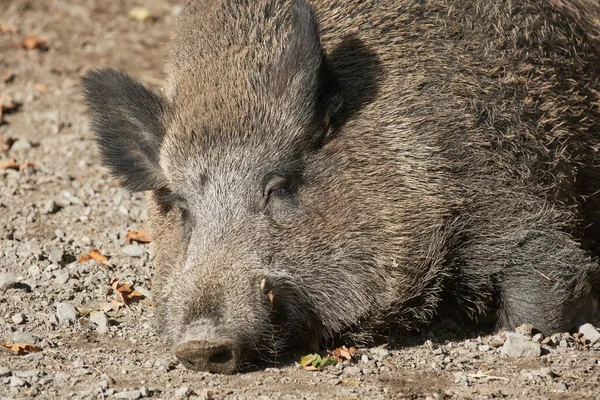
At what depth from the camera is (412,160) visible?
19.0 feet

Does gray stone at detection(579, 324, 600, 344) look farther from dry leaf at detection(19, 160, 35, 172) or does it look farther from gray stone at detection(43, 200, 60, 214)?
dry leaf at detection(19, 160, 35, 172)

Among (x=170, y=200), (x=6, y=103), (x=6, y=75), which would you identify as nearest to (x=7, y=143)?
(x=6, y=103)

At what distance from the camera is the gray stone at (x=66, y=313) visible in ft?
19.7

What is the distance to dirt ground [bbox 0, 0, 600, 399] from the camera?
5148 mm

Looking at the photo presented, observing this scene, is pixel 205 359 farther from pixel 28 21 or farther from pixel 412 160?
pixel 28 21

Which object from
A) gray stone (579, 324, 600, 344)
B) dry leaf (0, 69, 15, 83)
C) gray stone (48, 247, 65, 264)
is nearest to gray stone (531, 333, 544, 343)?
gray stone (579, 324, 600, 344)

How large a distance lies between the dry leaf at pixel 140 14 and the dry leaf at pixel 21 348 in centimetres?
666

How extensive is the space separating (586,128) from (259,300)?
2569 millimetres

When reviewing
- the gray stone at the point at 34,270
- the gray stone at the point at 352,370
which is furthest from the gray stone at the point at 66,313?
the gray stone at the point at 352,370

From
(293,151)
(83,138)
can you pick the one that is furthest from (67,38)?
(293,151)

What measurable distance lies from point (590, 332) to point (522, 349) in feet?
2.05

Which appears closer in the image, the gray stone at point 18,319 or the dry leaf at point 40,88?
the gray stone at point 18,319

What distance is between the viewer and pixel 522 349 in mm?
5676

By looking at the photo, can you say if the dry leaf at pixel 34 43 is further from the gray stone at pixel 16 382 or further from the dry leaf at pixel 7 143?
the gray stone at pixel 16 382
